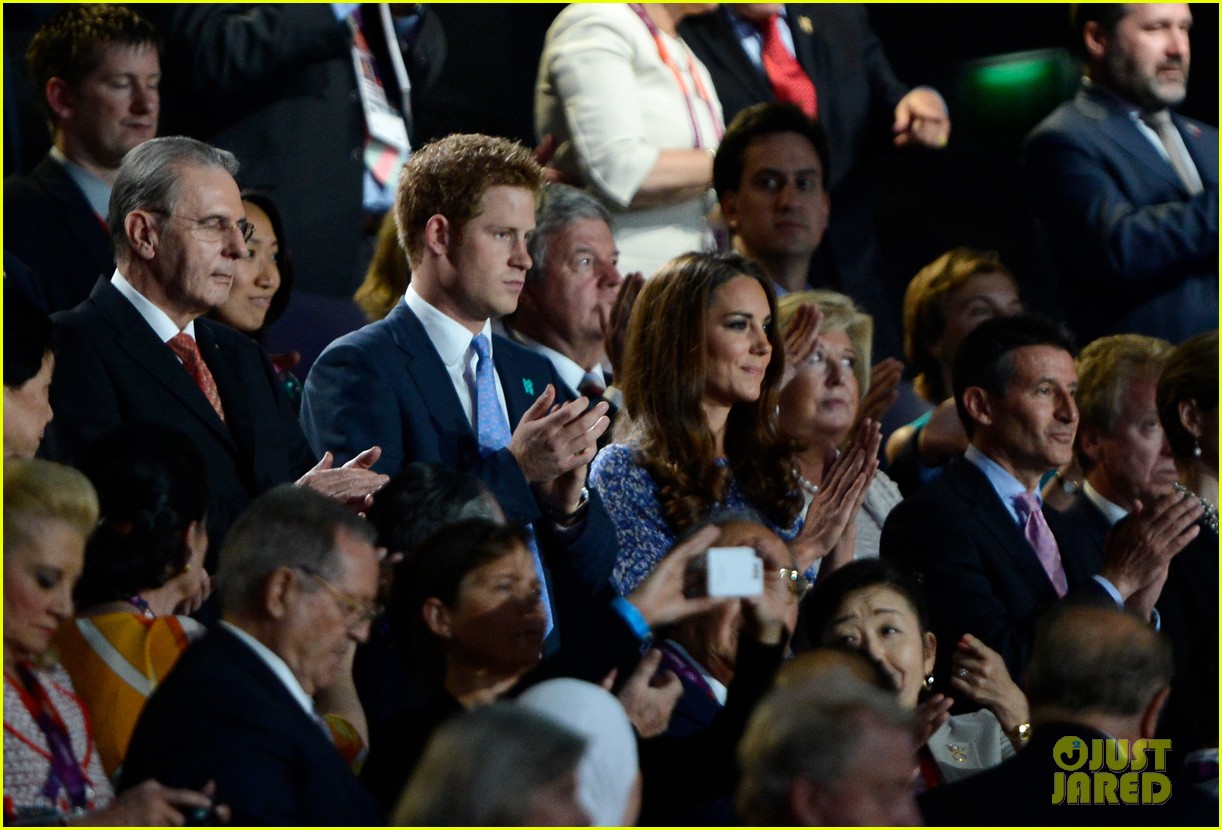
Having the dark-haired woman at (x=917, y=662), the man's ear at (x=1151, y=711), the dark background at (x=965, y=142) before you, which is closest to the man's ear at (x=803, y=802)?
the man's ear at (x=1151, y=711)

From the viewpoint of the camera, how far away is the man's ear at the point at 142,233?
359cm

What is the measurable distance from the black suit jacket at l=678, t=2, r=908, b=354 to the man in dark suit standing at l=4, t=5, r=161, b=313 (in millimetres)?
1663

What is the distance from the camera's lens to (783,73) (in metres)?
5.52

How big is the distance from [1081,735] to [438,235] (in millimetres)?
1598

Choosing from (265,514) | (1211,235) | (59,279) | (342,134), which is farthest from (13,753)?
(1211,235)

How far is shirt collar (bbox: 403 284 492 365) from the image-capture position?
3818mm

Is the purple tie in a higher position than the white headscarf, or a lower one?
lower

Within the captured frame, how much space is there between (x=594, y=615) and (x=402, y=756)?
648mm

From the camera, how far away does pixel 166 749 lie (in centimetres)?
260

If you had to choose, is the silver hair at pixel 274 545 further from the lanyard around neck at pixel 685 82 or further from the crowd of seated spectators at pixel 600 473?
the lanyard around neck at pixel 685 82

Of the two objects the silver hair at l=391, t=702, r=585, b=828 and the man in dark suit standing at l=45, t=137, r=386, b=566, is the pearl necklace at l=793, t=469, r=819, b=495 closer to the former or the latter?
the man in dark suit standing at l=45, t=137, r=386, b=566

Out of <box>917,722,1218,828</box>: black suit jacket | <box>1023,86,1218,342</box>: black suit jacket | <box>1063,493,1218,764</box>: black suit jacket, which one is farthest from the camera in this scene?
<box>1023,86,1218,342</box>: black suit jacket

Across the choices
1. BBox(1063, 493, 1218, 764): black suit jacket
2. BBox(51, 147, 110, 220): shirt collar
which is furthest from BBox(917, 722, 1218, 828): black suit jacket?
BBox(51, 147, 110, 220): shirt collar

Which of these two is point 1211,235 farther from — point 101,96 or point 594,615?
point 101,96
